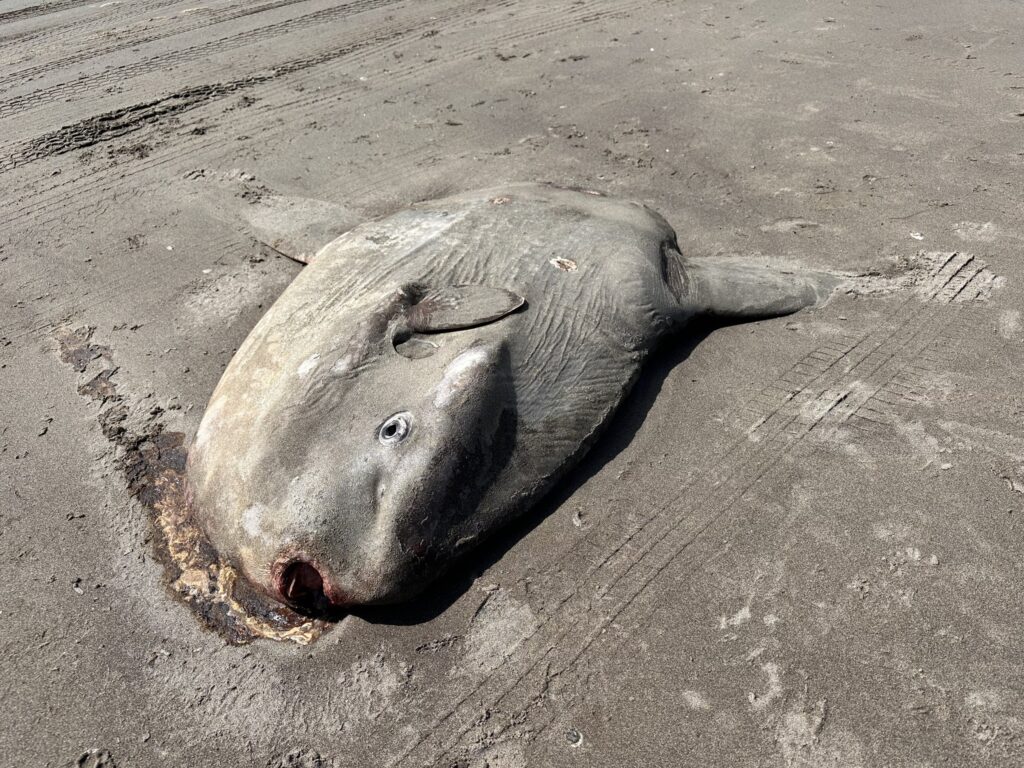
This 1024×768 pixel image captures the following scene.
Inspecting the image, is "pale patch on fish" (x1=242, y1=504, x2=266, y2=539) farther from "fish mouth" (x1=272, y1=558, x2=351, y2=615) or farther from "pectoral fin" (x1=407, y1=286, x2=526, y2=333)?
"pectoral fin" (x1=407, y1=286, x2=526, y2=333)

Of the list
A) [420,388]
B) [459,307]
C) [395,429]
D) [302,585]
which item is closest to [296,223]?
[459,307]

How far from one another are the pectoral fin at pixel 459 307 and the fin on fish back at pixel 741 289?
1.21 m

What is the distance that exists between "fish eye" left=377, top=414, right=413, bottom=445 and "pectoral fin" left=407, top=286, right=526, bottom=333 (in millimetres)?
580

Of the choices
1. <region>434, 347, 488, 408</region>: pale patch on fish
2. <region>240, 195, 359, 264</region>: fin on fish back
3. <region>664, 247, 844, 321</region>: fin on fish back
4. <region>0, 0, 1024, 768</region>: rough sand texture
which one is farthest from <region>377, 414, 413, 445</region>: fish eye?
<region>240, 195, 359, 264</region>: fin on fish back

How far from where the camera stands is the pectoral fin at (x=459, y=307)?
12.2ft

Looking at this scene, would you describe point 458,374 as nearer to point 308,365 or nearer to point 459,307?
point 459,307

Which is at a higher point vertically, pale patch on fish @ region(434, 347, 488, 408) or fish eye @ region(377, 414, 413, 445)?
pale patch on fish @ region(434, 347, 488, 408)

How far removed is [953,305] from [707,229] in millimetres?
1725

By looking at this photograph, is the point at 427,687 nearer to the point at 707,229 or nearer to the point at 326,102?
the point at 707,229

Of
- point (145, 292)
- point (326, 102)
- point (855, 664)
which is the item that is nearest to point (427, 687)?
point (855, 664)

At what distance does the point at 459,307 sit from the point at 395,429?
796mm

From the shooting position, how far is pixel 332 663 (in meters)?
3.20

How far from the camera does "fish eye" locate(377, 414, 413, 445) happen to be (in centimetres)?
325

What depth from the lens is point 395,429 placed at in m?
3.28
